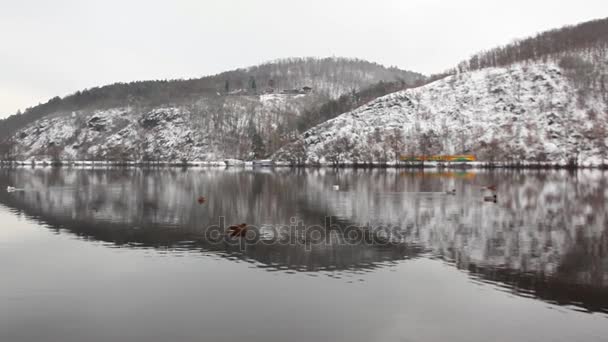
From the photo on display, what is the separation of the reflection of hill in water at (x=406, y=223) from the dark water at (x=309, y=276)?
0.65 ft

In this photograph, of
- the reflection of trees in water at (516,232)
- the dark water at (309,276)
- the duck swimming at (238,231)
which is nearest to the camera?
the dark water at (309,276)

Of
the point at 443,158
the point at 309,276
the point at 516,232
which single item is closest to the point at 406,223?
the point at 516,232

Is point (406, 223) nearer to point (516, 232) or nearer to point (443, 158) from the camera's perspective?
point (516, 232)

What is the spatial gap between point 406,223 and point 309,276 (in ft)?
67.3

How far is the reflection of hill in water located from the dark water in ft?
0.65

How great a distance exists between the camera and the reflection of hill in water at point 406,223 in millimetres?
27938

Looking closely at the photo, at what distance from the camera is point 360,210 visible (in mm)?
54312

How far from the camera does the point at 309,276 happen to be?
2684cm

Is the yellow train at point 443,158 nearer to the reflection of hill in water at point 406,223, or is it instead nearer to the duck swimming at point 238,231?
the reflection of hill in water at point 406,223

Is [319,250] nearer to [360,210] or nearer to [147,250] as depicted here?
[147,250]

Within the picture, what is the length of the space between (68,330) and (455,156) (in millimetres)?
189779

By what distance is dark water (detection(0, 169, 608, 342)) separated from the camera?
19.0 meters

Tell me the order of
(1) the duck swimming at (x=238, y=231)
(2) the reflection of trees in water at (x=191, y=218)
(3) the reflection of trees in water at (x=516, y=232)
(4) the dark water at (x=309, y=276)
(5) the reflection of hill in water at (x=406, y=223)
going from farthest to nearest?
1. (1) the duck swimming at (x=238, y=231)
2. (2) the reflection of trees in water at (x=191, y=218)
3. (5) the reflection of hill in water at (x=406, y=223)
4. (3) the reflection of trees in water at (x=516, y=232)
5. (4) the dark water at (x=309, y=276)

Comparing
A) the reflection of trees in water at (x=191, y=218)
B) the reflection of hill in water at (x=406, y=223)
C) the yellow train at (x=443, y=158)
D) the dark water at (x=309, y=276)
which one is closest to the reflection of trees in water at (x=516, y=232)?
the reflection of hill in water at (x=406, y=223)
